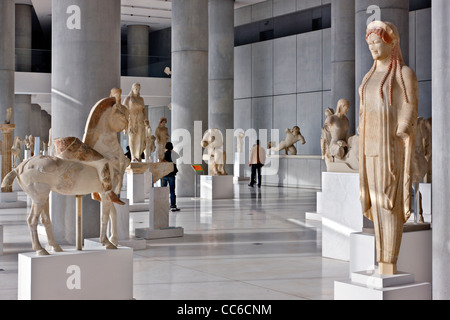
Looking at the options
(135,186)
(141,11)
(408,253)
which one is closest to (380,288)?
(408,253)

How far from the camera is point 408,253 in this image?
265 inches

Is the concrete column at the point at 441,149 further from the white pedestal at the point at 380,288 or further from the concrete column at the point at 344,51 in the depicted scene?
the concrete column at the point at 344,51

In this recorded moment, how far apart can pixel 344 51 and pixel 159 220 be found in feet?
47.8

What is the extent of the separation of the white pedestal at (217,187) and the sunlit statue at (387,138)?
1399cm

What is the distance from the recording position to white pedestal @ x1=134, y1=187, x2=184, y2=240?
37.7 ft

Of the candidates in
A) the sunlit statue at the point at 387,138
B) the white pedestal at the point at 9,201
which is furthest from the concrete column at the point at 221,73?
the sunlit statue at the point at 387,138

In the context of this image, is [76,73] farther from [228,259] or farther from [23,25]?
[23,25]

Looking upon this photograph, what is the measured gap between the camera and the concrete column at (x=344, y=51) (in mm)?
23953

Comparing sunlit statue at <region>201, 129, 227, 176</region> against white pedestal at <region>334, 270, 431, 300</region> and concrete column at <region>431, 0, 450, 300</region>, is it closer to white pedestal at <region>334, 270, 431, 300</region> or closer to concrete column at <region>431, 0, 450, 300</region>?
white pedestal at <region>334, 270, 431, 300</region>

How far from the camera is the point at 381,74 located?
5.39 metres

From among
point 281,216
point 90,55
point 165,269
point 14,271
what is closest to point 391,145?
point 165,269

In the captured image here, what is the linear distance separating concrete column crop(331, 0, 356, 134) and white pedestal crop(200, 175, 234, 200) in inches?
259
